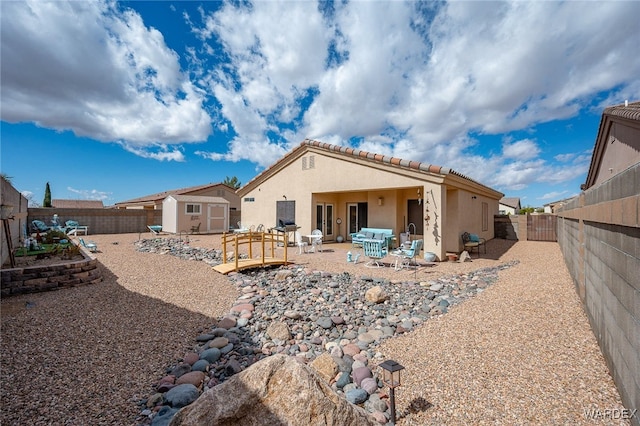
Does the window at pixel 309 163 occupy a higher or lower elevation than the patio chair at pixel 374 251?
higher

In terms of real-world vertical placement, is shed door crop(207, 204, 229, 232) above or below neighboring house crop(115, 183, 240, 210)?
below

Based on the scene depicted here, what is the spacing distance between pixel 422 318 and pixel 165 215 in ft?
77.4

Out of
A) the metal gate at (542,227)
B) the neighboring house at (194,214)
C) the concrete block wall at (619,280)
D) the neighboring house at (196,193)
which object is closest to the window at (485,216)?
the metal gate at (542,227)

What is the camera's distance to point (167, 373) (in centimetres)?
401

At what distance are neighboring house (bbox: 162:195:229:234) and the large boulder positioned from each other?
22047mm

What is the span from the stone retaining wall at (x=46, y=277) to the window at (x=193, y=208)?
51.0ft

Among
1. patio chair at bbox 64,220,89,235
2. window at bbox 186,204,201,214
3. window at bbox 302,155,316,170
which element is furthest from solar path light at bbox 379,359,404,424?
patio chair at bbox 64,220,89,235

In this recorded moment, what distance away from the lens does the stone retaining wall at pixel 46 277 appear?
251 inches

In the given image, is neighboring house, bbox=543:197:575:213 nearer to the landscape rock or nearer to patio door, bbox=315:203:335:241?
the landscape rock

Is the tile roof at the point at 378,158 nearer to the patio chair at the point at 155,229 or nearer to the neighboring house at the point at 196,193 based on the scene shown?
the patio chair at the point at 155,229

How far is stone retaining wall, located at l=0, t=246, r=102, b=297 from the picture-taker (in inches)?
251

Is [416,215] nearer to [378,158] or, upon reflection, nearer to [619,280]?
[378,158]

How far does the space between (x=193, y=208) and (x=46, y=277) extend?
16600 millimetres

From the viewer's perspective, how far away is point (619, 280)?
9.51 ft
